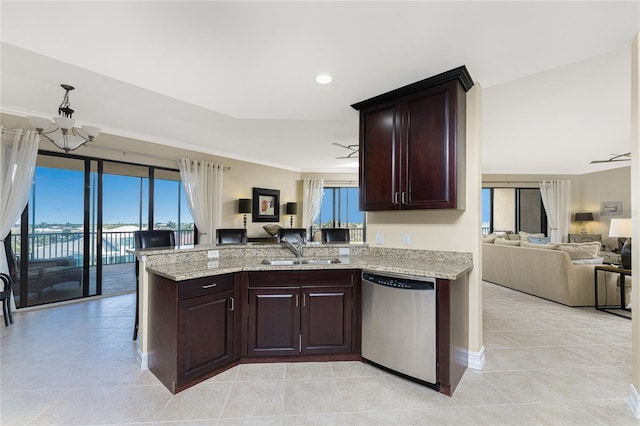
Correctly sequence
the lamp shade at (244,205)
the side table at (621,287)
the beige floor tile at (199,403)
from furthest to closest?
the lamp shade at (244,205) → the side table at (621,287) → the beige floor tile at (199,403)

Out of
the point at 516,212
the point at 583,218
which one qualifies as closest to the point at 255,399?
the point at 516,212

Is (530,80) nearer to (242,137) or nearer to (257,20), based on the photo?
(257,20)

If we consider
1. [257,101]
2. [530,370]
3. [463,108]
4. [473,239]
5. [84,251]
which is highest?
[257,101]

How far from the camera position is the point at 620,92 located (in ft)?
9.87

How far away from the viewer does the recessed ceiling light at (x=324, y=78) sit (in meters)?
2.45

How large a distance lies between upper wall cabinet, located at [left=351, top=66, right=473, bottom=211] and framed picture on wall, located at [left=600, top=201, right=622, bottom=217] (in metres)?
7.88

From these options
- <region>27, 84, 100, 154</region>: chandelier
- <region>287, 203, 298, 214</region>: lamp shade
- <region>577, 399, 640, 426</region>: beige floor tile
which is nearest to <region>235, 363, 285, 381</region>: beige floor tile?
<region>577, 399, 640, 426</region>: beige floor tile

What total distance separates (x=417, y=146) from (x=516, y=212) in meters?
7.76

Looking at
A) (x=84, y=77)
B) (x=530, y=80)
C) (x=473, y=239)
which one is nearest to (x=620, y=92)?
(x=530, y=80)

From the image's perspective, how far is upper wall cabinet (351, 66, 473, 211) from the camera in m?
2.31

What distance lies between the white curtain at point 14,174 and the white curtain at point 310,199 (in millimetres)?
5235

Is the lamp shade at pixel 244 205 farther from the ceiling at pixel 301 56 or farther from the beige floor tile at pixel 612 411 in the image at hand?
the beige floor tile at pixel 612 411

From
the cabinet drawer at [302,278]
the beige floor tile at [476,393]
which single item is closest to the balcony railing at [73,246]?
the cabinet drawer at [302,278]

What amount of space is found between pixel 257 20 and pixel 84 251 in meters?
4.44
